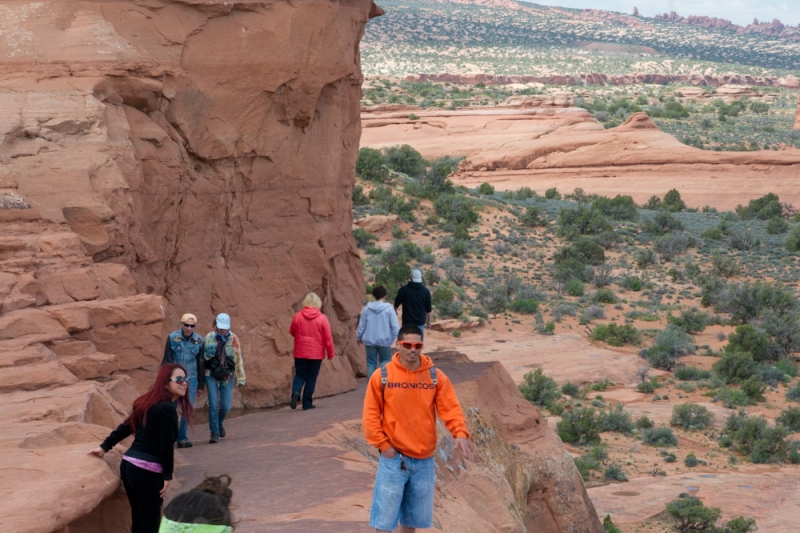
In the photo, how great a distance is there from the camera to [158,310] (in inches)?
335

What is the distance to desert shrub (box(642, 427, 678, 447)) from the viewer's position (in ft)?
55.8

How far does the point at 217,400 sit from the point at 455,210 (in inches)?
1030

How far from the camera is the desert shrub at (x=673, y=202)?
A: 41969mm

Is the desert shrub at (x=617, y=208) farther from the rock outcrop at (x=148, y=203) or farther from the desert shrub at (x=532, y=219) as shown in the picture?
the rock outcrop at (x=148, y=203)

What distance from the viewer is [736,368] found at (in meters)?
21.1

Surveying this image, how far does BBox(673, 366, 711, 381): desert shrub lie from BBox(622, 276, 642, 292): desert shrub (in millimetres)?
8013

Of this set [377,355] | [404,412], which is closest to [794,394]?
[377,355]

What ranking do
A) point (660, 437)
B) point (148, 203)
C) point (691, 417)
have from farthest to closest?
1. point (691, 417)
2. point (660, 437)
3. point (148, 203)

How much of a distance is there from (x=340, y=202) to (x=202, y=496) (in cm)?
1024

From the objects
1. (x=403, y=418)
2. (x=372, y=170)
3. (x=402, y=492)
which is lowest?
(x=372, y=170)

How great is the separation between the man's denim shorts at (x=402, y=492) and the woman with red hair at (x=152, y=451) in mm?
1361

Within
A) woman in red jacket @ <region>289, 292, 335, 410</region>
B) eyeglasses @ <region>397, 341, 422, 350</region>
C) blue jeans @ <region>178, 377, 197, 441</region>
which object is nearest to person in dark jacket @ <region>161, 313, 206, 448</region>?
blue jeans @ <region>178, 377, 197, 441</region>

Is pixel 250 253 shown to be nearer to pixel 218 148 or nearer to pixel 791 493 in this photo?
pixel 218 148

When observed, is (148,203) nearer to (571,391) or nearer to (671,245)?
(571,391)
